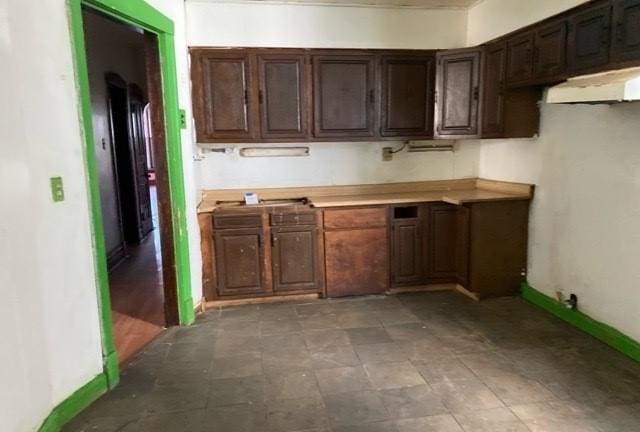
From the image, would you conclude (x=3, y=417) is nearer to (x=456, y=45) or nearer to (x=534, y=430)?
(x=534, y=430)

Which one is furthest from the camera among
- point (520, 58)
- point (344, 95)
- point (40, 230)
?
point (344, 95)

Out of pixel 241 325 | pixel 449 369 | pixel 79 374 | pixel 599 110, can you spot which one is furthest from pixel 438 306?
pixel 79 374

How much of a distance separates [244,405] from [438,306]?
2.01 meters

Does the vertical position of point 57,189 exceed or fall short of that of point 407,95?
it falls short

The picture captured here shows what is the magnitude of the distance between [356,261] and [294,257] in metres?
0.56

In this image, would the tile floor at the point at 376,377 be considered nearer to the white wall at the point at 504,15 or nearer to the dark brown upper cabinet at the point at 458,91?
the dark brown upper cabinet at the point at 458,91

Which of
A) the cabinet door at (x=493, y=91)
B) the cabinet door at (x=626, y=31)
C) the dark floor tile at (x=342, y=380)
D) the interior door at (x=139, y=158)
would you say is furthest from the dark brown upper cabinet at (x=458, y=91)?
the interior door at (x=139, y=158)

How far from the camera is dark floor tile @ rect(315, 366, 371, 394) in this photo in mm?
2578

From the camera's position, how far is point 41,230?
7.18ft

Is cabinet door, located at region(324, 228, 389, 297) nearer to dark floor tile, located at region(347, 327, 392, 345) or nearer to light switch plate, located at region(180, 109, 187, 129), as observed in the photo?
dark floor tile, located at region(347, 327, 392, 345)

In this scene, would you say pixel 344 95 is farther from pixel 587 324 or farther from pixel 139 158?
pixel 139 158

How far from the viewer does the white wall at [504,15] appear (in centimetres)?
320

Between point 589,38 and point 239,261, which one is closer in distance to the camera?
point 589,38

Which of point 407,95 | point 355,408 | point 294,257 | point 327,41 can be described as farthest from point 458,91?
point 355,408
